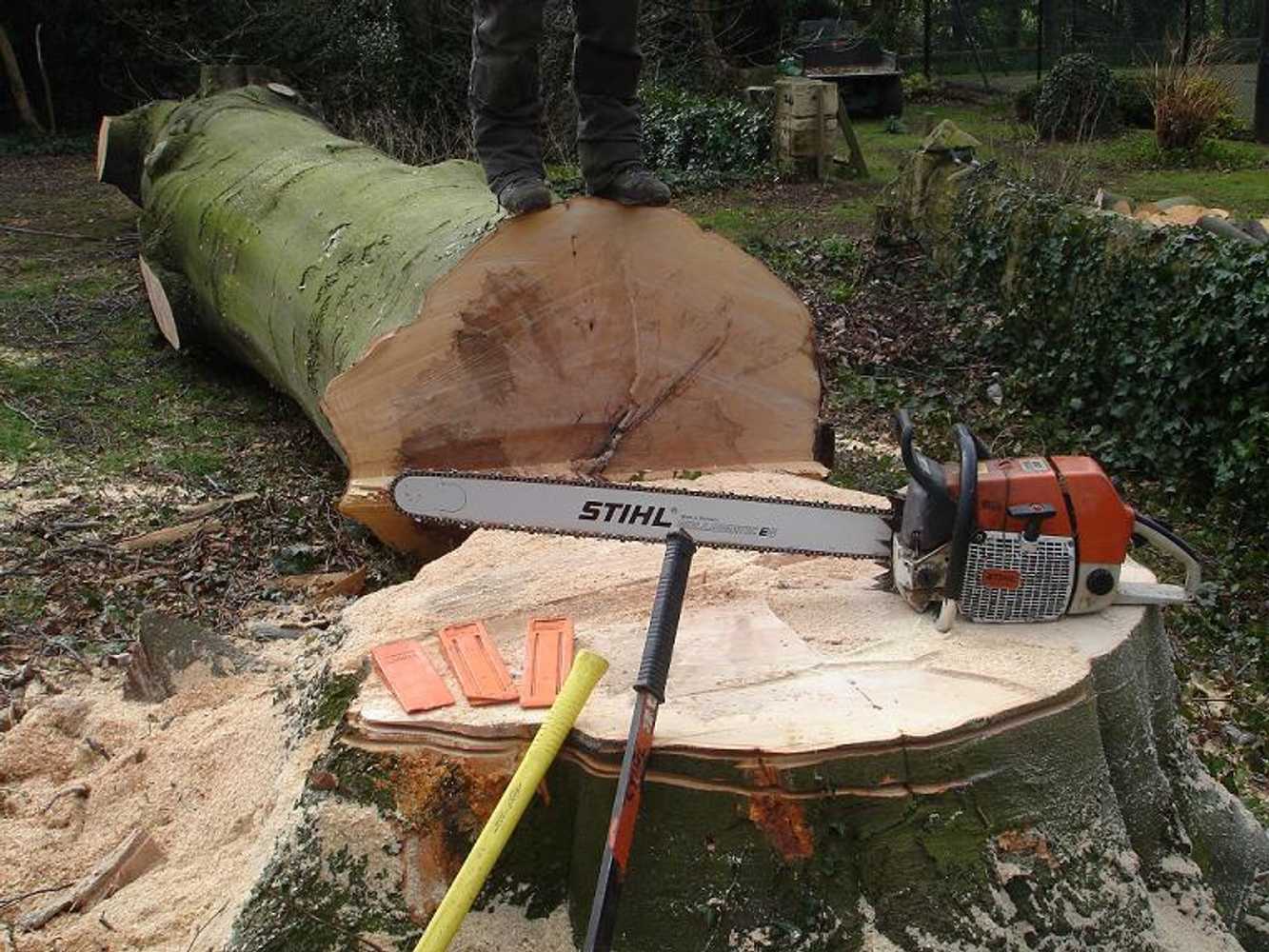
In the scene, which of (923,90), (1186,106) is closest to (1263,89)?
(1186,106)

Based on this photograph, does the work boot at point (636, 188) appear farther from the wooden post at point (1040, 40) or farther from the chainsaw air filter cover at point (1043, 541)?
the wooden post at point (1040, 40)

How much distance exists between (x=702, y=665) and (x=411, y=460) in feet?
4.24

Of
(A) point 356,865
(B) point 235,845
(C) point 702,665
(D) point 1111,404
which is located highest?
(C) point 702,665

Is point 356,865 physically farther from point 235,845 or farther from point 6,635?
point 6,635

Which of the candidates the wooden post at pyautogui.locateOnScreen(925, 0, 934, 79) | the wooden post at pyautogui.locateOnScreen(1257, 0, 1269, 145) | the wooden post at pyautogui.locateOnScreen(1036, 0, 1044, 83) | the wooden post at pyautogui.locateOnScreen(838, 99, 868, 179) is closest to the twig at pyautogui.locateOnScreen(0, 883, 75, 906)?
the wooden post at pyautogui.locateOnScreen(838, 99, 868, 179)

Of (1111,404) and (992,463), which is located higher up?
(992,463)

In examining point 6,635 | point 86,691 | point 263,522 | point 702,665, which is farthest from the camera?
point 263,522

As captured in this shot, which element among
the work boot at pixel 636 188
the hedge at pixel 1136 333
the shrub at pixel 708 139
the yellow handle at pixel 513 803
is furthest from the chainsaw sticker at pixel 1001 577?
the shrub at pixel 708 139

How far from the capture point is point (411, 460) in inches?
127

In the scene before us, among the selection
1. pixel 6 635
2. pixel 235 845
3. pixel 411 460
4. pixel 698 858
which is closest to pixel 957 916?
pixel 698 858

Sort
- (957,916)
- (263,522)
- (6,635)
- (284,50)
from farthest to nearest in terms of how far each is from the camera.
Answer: (284,50) < (263,522) < (6,635) < (957,916)

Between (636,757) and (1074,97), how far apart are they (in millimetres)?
12618

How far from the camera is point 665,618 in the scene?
1.99 m

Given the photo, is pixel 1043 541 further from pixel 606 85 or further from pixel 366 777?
pixel 606 85
